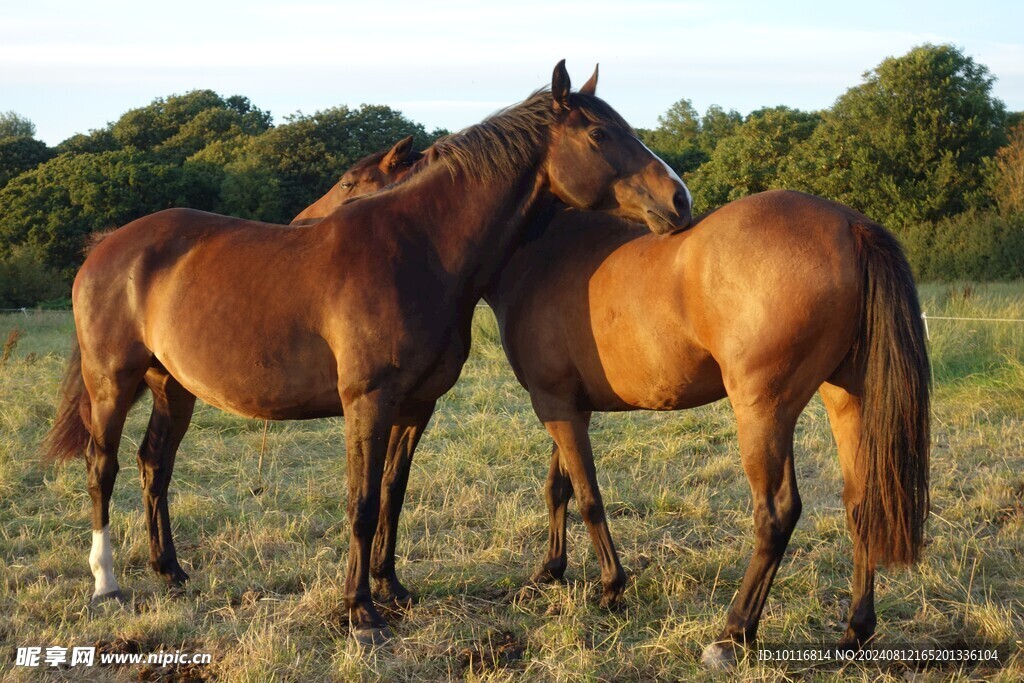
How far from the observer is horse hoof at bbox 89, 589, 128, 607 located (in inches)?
157

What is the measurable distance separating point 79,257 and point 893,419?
92.2 feet

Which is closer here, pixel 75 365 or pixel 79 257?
pixel 75 365

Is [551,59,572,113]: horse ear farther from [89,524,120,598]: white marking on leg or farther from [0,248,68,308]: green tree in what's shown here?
[0,248,68,308]: green tree

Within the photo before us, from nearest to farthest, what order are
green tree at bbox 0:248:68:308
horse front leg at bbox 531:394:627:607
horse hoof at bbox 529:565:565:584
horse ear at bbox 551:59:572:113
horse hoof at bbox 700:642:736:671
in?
horse hoof at bbox 700:642:736:671, horse ear at bbox 551:59:572:113, horse front leg at bbox 531:394:627:607, horse hoof at bbox 529:565:565:584, green tree at bbox 0:248:68:308

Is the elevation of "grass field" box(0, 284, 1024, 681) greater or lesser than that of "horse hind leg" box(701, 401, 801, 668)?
lesser

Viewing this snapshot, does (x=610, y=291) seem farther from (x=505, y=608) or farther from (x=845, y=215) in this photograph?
(x=505, y=608)

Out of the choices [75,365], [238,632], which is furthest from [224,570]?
[75,365]

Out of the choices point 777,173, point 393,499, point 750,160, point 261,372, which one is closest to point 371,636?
point 393,499

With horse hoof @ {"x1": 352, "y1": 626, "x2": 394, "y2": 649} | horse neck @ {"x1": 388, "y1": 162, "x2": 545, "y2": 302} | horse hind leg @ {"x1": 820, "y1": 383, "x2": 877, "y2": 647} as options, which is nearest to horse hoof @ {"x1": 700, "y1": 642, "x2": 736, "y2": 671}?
horse hind leg @ {"x1": 820, "y1": 383, "x2": 877, "y2": 647}

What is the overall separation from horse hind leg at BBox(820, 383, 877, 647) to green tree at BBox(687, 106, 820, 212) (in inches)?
1035

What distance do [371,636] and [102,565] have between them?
1.50 meters

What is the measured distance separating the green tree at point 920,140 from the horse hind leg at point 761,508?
2356 centimetres

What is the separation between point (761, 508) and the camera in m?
3.22

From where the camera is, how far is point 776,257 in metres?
3.06
